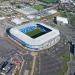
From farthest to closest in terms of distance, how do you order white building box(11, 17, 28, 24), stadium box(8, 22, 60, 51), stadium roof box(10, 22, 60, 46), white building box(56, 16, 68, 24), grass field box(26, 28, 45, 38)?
1. white building box(56, 16, 68, 24)
2. white building box(11, 17, 28, 24)
3. grass field box(26, 28, 45, 38)
4. stadium roof box(10, 22, 60, 46)
5. stadium box(8, 22, 60, 51)

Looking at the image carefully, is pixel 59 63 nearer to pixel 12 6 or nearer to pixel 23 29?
pixel 23 29

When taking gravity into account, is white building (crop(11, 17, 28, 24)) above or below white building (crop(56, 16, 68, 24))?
above

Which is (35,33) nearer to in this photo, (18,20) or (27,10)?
(18,20)

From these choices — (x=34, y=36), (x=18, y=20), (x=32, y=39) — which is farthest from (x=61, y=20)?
(x=32, y=39)

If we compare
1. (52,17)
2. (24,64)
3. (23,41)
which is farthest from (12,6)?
(24,64)

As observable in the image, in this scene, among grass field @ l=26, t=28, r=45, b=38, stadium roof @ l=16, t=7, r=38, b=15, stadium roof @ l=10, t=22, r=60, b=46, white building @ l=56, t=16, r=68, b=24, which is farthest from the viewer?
stadium roof @ l=16, t=7, r=38, b=15

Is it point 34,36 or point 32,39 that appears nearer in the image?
point 32,39

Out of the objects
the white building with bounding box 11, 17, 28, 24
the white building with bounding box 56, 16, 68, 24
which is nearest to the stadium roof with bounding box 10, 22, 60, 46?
the white building with bounding box 11, 17, 28, 24

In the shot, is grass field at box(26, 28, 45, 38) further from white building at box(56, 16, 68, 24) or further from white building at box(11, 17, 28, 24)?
white building at box(56, 16, 68, 24)

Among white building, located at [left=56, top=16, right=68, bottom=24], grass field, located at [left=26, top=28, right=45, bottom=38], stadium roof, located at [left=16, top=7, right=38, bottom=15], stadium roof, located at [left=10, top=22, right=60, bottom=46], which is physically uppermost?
stadium roof, located at [left=10, top=22, right=60, bottom=46]
